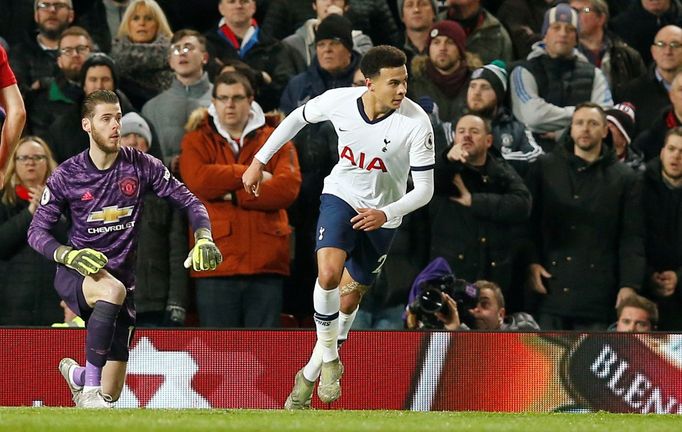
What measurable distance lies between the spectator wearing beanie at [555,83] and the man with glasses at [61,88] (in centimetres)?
400

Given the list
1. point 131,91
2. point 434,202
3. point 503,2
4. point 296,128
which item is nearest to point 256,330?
point 296,128

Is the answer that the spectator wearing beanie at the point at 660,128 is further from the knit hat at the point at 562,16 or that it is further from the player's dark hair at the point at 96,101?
the player's dark hair at the point at 96,101

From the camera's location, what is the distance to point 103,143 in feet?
32.3

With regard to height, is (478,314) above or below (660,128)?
below

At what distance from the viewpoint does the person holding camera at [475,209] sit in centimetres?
1235

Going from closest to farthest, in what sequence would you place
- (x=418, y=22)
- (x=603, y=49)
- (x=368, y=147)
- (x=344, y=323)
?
(x=368, y=147)
(x=344, y=323)
(x=418, y=22)
(x=603, y=49)

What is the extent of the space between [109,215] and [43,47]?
422 cm

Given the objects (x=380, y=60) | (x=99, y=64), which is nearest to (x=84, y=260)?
(x=380, y=60)

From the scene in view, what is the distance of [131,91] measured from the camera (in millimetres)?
13398

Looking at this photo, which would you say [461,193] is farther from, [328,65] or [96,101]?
[96,101]

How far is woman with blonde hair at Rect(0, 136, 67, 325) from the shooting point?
1199 cm

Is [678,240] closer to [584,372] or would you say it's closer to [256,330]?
[584,372]

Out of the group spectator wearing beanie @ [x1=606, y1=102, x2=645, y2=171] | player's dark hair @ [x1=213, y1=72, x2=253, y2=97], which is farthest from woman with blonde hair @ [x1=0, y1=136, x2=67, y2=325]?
spectator wearing beanie @ [x1=606, y1=102, x2=645, y2=171]

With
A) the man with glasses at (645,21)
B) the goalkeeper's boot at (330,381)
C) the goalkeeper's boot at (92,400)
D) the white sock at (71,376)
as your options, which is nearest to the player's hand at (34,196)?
the white sock at (71,376)
